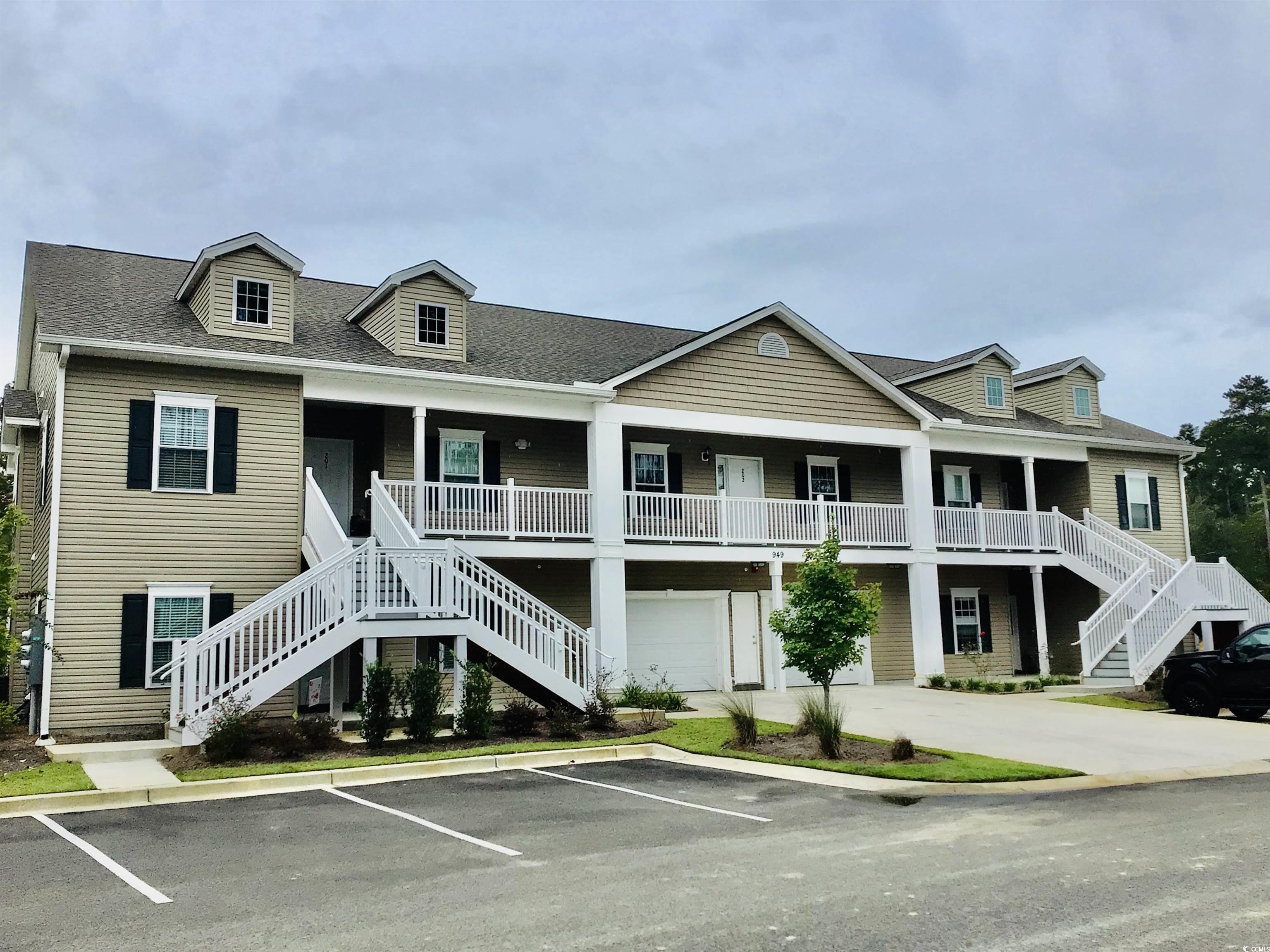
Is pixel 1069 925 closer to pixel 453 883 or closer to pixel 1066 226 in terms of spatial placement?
pixel 453 883

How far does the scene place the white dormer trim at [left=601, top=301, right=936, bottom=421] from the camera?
20672mm

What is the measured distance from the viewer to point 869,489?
25406 mm

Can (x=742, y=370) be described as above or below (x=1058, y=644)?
above

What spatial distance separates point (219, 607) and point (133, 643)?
4.39ft

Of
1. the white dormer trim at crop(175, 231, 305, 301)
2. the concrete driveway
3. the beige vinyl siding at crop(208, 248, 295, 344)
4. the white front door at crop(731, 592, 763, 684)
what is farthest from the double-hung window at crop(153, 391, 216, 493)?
the white front door at crop(731, 592, 763, 684)

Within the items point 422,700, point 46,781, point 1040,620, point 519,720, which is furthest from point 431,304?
point 1040,620

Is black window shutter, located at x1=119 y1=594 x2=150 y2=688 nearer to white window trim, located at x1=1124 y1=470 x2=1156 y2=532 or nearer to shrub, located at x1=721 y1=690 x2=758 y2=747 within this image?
shrub, located at x1=721 y1=690 x2=758 y2=747

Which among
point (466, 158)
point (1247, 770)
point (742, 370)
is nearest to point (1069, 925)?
point (1247, 770)

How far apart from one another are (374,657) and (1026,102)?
1989 cm

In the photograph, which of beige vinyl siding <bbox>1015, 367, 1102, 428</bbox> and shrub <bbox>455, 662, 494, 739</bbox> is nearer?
shrub <bbox>455, 662, 494, 739</bbox>

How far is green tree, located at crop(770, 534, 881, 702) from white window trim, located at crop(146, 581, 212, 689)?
9009 millimetres

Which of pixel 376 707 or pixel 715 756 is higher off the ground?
pixel 376 707

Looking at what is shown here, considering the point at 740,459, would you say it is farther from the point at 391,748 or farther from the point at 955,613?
the point at 391,748

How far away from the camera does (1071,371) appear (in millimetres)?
27562
